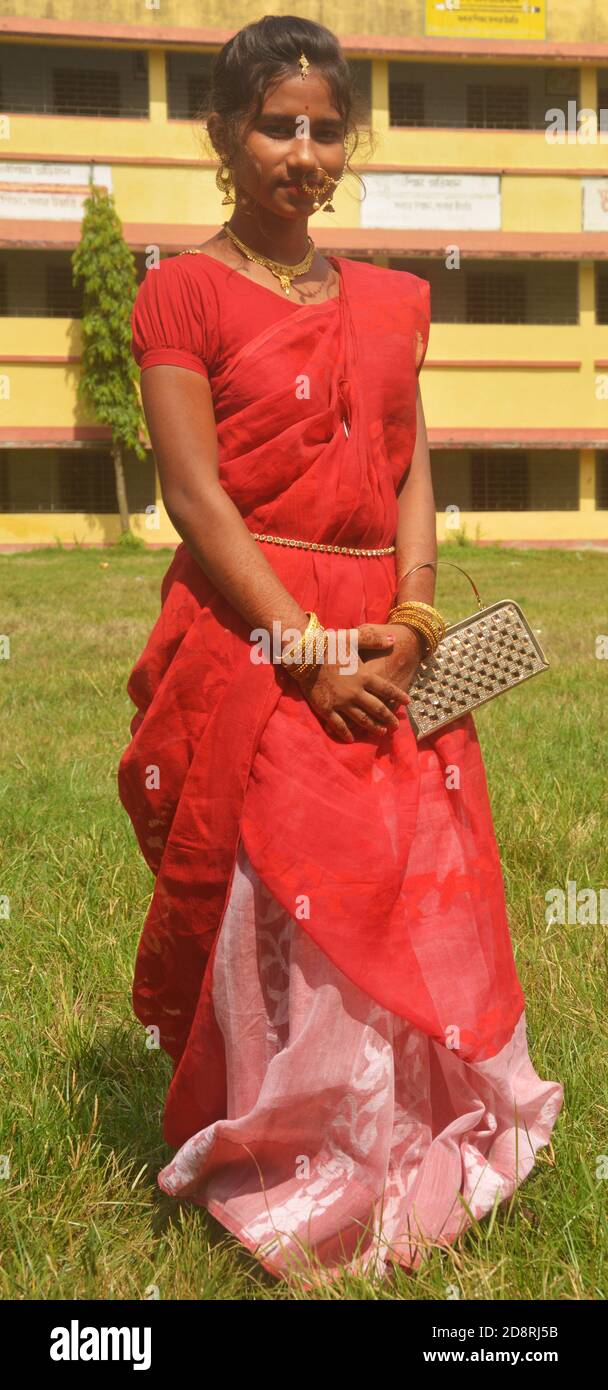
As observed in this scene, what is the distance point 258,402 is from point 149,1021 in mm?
1037

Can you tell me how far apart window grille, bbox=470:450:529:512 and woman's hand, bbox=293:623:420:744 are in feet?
68.9

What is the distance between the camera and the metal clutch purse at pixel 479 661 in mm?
2180

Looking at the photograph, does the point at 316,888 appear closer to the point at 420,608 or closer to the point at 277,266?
the point at 420,608

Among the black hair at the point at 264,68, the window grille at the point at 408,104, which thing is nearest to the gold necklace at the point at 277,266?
the black hair at the point at 264,68

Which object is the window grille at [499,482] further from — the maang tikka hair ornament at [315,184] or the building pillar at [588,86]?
the maang tikka hair ornament at [315,184]

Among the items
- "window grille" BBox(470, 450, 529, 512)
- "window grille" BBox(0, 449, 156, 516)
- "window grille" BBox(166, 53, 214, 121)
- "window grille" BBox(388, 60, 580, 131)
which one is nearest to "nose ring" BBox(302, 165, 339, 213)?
"window grille" BBox(0, 449, 156, 516)

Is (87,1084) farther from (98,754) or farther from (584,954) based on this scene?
(98,754)

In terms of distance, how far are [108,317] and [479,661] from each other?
1843 cm

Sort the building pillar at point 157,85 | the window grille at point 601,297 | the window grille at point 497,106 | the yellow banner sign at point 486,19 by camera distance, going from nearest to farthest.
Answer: the building pillar at point 157,85, the yellow banner sign at point 486,19, the window grille at point 497,106, the window grille at point 601,297

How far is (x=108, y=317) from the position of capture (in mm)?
19609

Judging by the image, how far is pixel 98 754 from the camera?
5449mm

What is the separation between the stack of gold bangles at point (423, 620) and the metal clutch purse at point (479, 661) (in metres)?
0.04

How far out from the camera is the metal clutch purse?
2180 mm

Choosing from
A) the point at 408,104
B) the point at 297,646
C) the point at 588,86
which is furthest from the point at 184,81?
the point at 297,646
